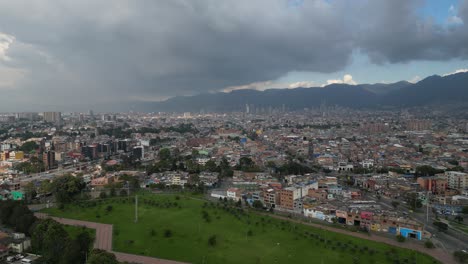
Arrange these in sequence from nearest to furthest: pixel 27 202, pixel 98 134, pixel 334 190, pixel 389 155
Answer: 1. pixel 27 202
2. pixel 334 190
3. pixel 389 155
4. pixel 98 134

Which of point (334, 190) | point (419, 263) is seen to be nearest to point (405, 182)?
point (334, 190)

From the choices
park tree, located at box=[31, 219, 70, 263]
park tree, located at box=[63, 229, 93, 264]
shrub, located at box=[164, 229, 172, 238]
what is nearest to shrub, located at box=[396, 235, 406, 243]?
shrub, located at box=[164, 229, 172, 238]

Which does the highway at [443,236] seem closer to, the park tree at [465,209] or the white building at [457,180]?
the park tree at [465,209]

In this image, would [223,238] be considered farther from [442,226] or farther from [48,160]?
[48,160]

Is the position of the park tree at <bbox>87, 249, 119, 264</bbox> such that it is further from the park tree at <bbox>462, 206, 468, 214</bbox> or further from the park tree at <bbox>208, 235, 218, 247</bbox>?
the park tree at <bbox>462, 206, 468, 214</bbox>

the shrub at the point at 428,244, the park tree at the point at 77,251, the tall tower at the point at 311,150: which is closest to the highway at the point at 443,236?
the shrub at the point at 428,244

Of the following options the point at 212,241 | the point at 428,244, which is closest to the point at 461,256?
the point at 428,244

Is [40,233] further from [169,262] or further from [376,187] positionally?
[376,187]
